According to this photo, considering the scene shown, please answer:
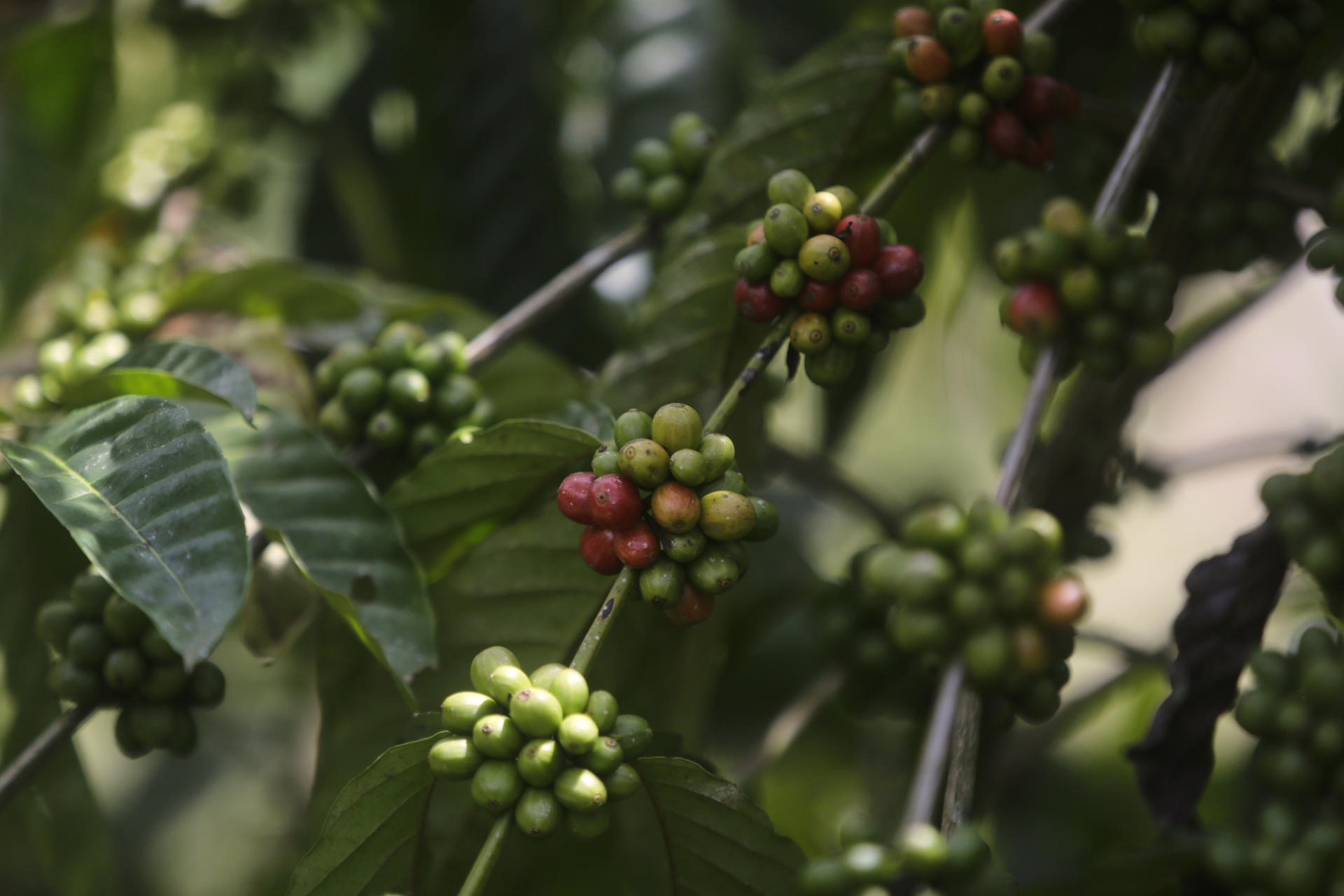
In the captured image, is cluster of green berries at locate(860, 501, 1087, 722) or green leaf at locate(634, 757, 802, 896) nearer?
cluster of green berries at locate(860, 501, 1087, 722)

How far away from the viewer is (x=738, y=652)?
1745 mm

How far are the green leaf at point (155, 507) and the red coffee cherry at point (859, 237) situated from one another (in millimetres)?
534

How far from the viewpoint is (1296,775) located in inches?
31.3

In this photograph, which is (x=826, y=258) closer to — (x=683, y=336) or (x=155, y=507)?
(x=683, y=336)

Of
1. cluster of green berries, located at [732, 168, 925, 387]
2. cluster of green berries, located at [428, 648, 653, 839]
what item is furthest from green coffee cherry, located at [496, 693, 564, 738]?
cluster of green berries, located at [732, 168, 925, 387]

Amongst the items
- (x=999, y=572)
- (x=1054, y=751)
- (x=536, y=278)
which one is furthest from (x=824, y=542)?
(x=999, y=572)

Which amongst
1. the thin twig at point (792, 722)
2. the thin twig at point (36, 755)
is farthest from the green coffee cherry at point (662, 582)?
the thin twig at point (792, 722)

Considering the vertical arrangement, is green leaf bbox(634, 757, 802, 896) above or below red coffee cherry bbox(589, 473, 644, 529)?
below

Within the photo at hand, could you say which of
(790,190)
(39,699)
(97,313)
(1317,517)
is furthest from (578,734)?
(97,313)

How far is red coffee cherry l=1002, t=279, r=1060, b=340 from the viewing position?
794mm

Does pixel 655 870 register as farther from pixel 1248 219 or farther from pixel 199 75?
pixel 199 75

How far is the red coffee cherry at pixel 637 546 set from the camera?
793 millimetres

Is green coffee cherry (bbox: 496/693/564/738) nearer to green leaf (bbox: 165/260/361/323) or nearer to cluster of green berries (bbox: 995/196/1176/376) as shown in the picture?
cluster of green berries (bbox: 995/196/1176/376)

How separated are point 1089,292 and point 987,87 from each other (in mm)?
263
